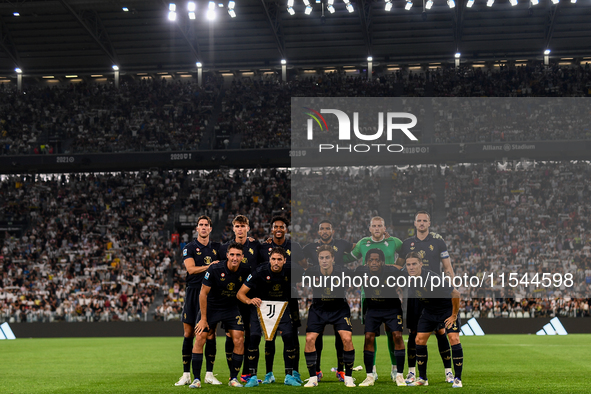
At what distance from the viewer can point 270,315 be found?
9.78 meters

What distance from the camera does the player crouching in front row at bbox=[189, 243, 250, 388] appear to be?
960cm

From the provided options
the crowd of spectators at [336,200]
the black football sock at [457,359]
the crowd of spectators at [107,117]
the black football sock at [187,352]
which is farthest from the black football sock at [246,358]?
the crowd of spectators at [107,117]

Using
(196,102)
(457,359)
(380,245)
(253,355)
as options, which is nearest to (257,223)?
(196,102)

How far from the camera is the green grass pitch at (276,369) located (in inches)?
367

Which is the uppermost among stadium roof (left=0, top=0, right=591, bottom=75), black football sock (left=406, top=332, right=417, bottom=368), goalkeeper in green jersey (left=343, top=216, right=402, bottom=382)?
stadium roof (left=0, top=0, right=591, bottom=75)

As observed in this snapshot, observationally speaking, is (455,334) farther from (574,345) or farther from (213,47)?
(213,47)

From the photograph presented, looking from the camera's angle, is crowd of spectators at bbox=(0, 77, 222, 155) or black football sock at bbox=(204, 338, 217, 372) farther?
crowd of spectators at bbox=(0, 77, 222, 155)

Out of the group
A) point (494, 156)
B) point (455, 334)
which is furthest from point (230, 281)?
point (494, 156)

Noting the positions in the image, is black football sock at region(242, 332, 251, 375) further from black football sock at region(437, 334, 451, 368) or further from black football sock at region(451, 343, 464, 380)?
black football sock at region(451, 343, 464, 380)

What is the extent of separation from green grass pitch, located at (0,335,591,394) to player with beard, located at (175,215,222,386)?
734 millimetres

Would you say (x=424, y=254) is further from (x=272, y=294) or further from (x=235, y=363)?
(x=235, y=363)

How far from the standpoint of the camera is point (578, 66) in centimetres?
4081

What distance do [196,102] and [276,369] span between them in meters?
31.2

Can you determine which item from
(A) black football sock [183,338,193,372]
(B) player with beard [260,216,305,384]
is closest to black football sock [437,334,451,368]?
(B) player with beard [260,216,305,384]
